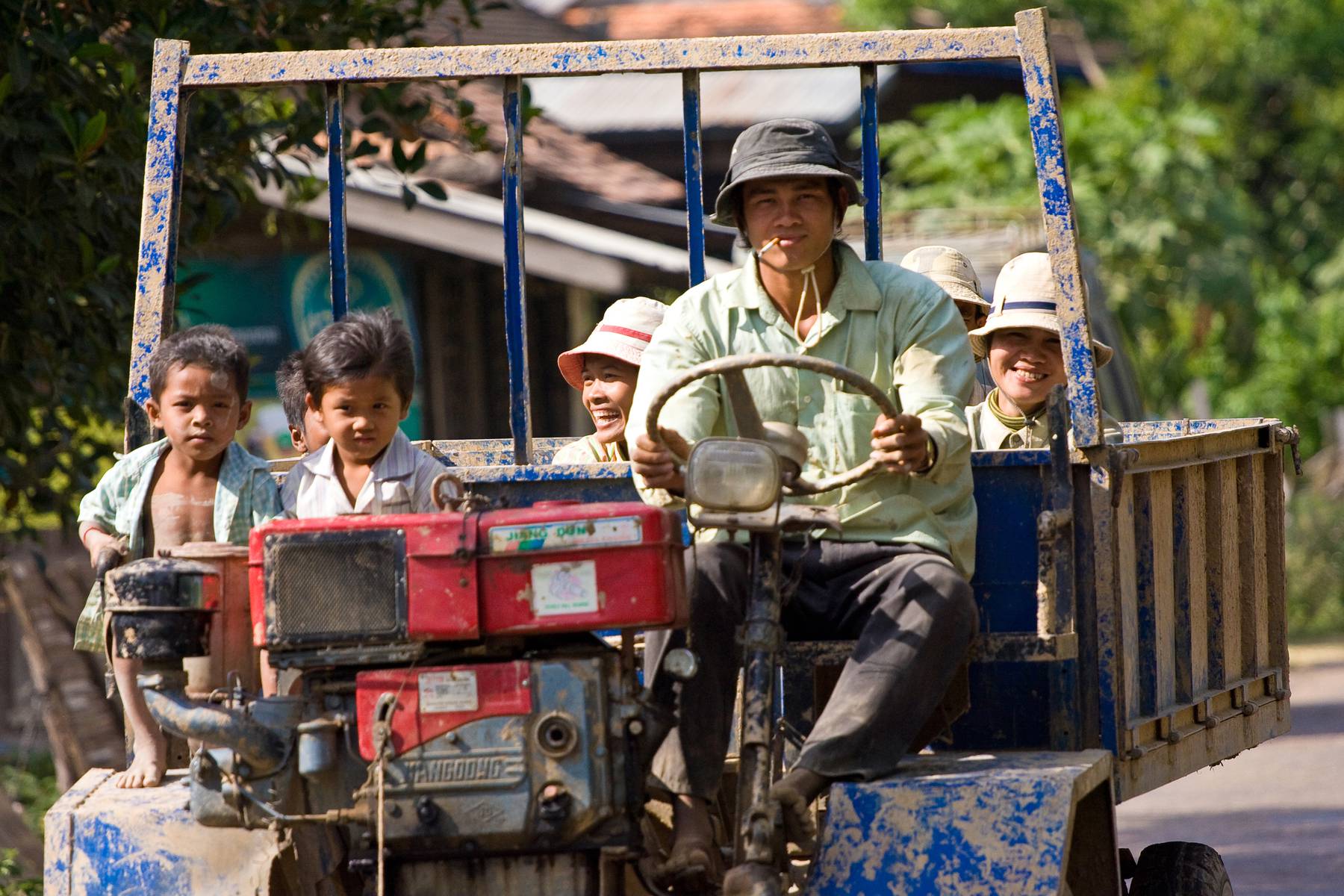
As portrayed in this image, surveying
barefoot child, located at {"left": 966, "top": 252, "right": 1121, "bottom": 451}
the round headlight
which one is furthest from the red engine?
barefoot child, located at {"left": 966, "top": 252, "right": 1121, "bottom": 451}

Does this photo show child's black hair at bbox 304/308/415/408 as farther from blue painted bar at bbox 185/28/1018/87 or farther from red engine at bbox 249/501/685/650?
blue painted bar at bbox 185/28/1018/87

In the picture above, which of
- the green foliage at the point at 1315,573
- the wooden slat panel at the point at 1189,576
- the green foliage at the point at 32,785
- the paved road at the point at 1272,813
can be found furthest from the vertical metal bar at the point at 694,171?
the green foliage at the point at 1315,573

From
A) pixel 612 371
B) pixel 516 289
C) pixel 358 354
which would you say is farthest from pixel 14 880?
pixel 358 354

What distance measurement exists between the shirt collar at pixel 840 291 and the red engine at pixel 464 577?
822mm

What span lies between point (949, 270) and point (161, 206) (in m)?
2.52

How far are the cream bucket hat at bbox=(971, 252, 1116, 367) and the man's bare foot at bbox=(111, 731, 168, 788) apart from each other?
2473 millimetres

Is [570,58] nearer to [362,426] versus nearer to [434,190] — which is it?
[362,426]

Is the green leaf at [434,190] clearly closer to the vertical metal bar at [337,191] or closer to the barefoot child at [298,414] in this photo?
the barefoot child at [298,414]

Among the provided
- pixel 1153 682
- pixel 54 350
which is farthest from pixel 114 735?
pixel 1153 682

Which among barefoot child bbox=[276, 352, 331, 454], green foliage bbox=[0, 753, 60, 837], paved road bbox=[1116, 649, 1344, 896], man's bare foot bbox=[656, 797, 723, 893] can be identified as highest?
barefoot child bbox=[276, 352, 331, 454]

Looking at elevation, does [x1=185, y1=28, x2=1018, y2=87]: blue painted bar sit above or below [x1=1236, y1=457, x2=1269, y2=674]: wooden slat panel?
above

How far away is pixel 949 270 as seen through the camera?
5.93 m

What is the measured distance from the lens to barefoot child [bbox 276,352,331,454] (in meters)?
5.00

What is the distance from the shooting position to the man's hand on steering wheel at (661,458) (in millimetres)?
3498
